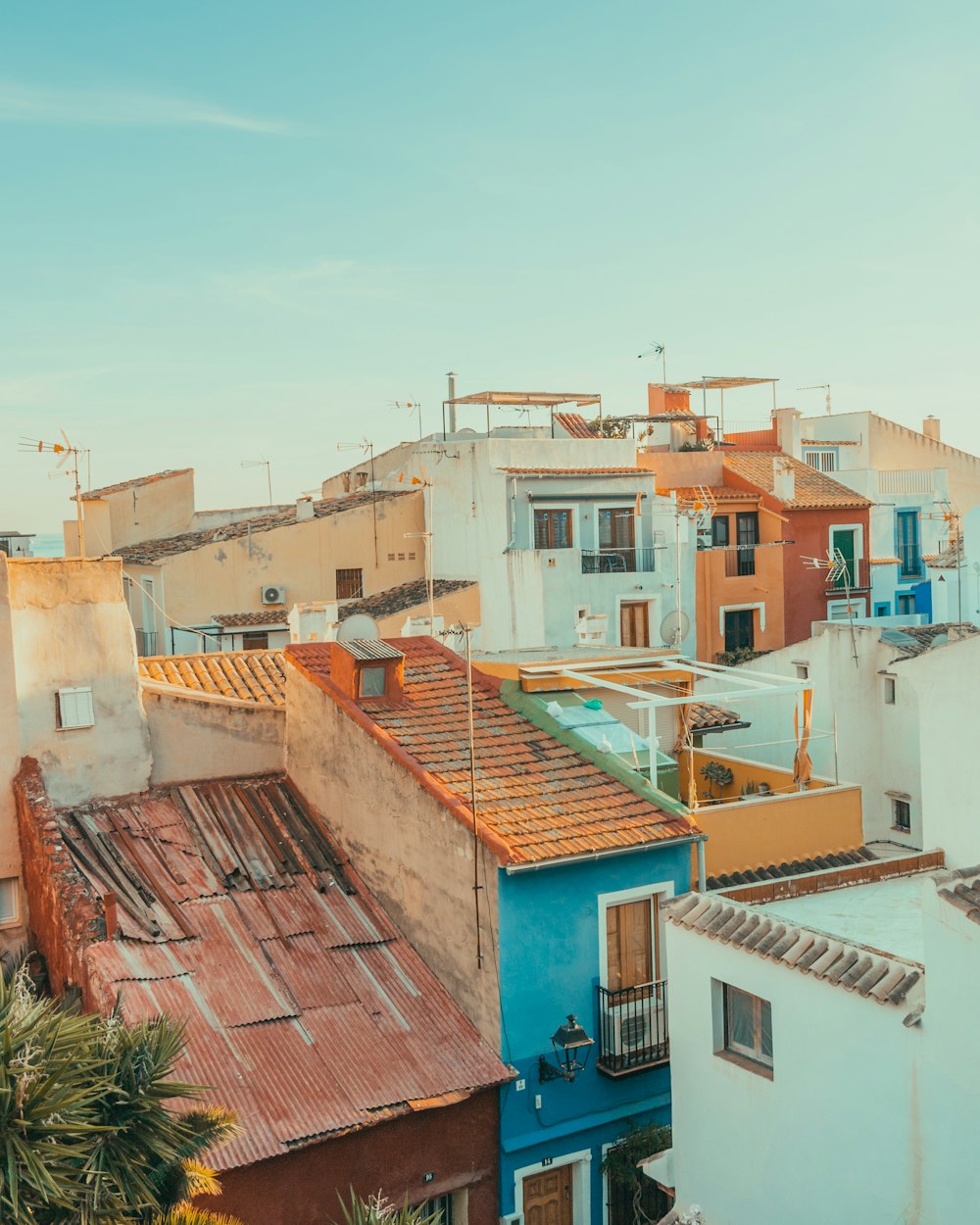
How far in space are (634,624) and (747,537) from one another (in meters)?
6.85

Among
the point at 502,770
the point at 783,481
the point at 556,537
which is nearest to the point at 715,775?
the point at 502,770

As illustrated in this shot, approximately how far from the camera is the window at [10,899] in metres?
16.5

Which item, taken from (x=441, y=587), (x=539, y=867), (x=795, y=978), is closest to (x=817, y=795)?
(x=539, y=867)

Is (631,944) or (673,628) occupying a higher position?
(673,628)

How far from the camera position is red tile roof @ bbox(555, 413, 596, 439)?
1515 inches

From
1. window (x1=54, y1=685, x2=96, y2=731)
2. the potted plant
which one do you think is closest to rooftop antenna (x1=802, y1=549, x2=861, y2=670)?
the potted plant

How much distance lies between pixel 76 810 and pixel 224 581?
16.1m

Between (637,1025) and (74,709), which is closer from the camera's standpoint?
(637,1025)

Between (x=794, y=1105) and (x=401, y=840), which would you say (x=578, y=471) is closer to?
(x=401, y=840)

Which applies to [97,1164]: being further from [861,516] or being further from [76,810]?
[861,516]

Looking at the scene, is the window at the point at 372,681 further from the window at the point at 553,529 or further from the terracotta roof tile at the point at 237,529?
the window at the point at 553,529

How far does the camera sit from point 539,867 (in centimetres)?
1370

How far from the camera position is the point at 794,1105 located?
10891 millimetres

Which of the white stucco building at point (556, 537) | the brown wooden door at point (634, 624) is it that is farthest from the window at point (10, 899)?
the brown wooden door at point (634, 624)
